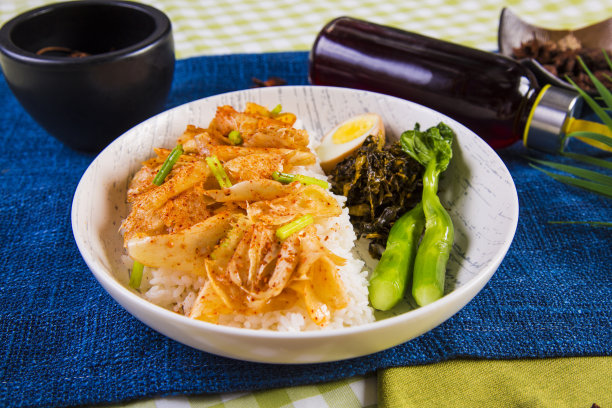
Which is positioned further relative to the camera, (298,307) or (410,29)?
(410,29)

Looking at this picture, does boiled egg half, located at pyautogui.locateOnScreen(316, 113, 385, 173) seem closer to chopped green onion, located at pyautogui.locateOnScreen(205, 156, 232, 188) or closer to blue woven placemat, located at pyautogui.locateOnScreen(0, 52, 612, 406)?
chopped green onion, located at pyautogui.locateOnScreen(205, 156, 232, 188)

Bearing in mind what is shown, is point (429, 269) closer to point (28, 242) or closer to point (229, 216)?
point (229, 216)

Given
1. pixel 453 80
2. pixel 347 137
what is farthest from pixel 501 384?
pixel 453 80

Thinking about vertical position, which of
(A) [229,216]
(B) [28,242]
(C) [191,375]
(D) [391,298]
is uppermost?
(A) [229,216]

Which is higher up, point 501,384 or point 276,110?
point 276,110

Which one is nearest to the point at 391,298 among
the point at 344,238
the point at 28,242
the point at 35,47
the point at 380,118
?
the point at 344,238

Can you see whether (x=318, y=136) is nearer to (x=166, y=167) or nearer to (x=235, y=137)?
(x=235, y=137)
